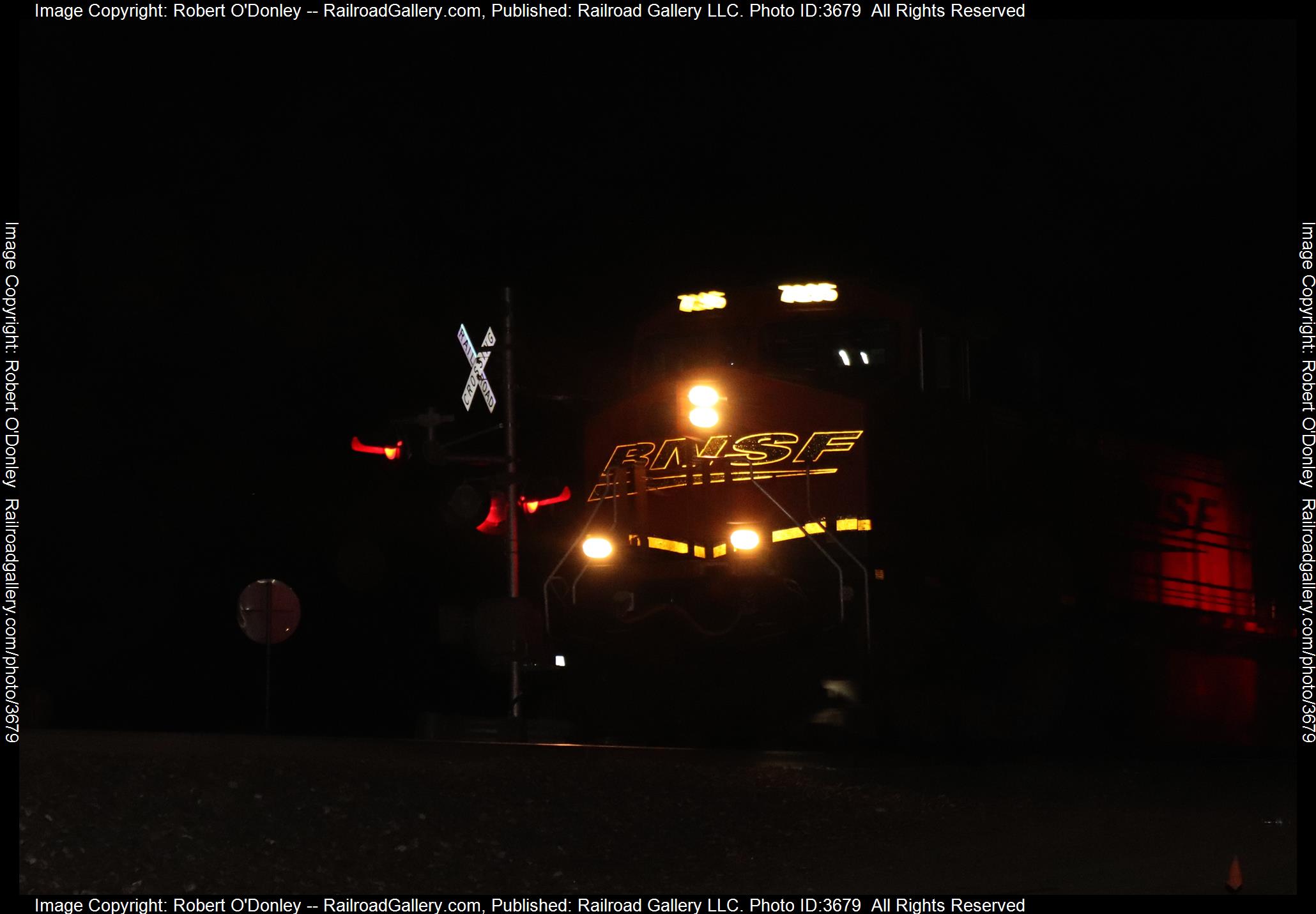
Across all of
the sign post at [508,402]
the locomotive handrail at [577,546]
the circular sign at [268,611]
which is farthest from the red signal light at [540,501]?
the circular sign at [268,611]

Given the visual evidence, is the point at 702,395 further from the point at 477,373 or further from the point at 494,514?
the point at 477,373

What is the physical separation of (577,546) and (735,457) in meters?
1.72

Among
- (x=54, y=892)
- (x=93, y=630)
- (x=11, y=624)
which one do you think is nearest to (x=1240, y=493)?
(x=11, y=624)

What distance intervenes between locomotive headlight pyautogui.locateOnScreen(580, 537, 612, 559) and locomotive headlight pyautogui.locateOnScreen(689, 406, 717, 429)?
4.44ft

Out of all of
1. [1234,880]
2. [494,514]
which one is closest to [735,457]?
[494,514]

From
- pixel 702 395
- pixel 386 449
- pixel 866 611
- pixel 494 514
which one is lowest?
pixel 866 611

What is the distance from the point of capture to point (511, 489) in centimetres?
1536

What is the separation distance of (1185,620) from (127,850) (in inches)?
445

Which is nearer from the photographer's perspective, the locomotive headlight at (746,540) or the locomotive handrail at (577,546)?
the locomotive headlight at (746,540)

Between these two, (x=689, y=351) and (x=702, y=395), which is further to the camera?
(x=689, y=351)

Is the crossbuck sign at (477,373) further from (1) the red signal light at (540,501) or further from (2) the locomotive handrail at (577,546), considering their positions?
(2) the locomotive handrail at (577,546)

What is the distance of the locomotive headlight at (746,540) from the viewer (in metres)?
13.7

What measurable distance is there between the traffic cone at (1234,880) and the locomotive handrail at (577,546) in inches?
297

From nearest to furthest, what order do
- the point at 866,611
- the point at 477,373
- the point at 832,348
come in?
the point at 866,611, the point at 832,348, the point at 477,373
